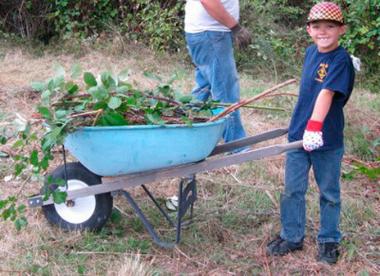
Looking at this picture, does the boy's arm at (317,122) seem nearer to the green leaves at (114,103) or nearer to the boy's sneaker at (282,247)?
the boy's sneaker at (282,247)

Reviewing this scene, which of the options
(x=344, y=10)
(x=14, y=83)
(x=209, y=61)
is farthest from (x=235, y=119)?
(x=344, y=10)

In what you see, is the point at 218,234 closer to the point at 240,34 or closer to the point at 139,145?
the point at 139,145

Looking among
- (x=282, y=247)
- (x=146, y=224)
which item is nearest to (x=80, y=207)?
(x=146, y=224)

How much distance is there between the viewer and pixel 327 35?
9.69 feet

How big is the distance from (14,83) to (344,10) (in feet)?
14.0

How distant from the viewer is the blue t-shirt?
9.52 ft

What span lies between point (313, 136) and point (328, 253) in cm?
80

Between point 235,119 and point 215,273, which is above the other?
point 235,119

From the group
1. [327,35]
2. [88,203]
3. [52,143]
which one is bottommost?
[88,203]

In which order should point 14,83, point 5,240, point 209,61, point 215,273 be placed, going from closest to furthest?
point 215,273 → point 5,240 → point 209,61 → point 14,83

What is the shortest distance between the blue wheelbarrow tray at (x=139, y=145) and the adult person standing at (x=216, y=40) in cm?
120

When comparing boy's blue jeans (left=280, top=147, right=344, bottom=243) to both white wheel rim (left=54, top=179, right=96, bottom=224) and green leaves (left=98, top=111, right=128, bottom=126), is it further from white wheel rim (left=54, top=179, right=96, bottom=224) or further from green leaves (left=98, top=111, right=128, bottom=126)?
white wheel rim (left=54, top=179, right=96, bottom=224)

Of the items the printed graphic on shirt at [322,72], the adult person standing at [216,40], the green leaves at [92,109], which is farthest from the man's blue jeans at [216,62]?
the printed graphic on shirt at [322,72]

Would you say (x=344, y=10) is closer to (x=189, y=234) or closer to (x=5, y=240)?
(x=189, y=234)
